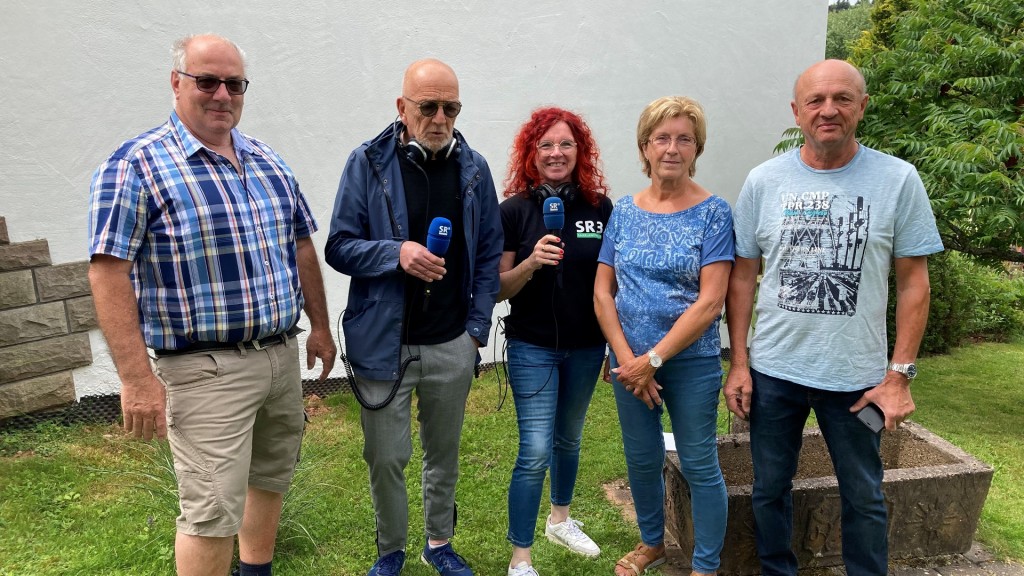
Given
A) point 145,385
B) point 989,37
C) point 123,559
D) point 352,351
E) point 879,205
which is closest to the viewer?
point 145,385

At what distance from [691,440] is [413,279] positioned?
140 cm

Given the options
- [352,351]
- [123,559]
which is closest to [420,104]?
[352,351]

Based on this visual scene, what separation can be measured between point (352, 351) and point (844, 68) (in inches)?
89.9

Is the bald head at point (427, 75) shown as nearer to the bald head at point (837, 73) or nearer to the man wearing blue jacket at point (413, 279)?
the man wearing blue jacket at point (413, 279)

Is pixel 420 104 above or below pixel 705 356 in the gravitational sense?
above

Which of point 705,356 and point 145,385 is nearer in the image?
point 145,385

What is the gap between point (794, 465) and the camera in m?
3.16

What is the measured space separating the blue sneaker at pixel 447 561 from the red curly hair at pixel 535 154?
1740mm

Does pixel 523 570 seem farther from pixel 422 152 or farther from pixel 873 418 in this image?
pixel 422 152

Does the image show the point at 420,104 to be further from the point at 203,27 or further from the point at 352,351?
the point at 203,27

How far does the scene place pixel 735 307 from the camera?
316 centimetres

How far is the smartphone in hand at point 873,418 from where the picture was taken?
111 inches

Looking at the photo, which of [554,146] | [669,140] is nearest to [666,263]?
[669,140]

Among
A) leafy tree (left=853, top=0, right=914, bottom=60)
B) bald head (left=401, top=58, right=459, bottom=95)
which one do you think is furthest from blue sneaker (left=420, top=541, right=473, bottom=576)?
leafy tree (left=853, top=0, right=914, bottom=60)
